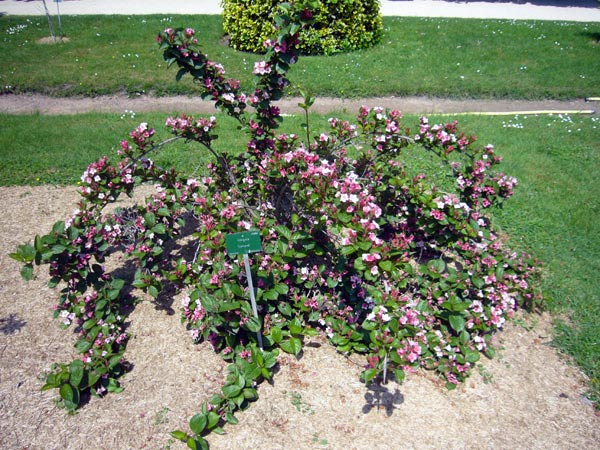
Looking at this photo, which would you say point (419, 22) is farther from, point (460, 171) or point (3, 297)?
point (3, 297)

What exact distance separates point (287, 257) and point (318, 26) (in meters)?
7.60

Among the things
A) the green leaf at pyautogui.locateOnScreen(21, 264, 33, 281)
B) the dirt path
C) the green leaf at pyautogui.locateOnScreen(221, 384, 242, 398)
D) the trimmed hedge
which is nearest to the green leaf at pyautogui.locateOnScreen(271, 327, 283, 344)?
the green leaf at pyautogui.locateOnScreen(221, 384, 242, 398)

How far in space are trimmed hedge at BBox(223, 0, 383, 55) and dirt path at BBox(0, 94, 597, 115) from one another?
232cm

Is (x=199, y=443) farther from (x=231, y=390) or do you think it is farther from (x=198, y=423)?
(x=231, y=390)

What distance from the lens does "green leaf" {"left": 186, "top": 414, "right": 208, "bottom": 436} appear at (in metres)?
2.57

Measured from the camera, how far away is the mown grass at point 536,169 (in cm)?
374

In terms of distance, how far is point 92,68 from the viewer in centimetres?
843

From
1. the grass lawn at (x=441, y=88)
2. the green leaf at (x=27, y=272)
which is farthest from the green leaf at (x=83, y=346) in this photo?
the grass lawn at (x=441, y=88)

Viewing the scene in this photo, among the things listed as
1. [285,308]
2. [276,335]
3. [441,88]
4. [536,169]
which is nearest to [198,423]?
[276,335]

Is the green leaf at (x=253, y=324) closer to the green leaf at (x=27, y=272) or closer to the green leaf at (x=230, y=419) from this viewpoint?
the green leaf at (x=230, y=419)

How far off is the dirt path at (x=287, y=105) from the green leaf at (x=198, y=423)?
5.29m

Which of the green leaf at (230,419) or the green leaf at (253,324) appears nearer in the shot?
the green leaf at (230,419)

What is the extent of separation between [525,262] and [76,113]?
6.55 metres

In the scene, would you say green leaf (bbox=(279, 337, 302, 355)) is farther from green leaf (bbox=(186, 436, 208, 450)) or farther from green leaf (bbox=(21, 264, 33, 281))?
green leaf (bbox=(21, 264, 33, 281))
